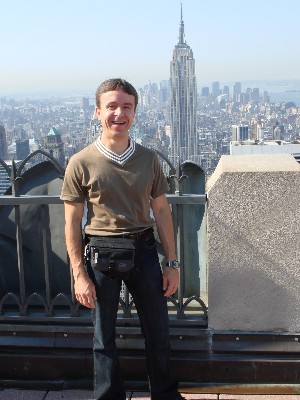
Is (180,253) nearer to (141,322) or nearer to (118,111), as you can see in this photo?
(141,322)

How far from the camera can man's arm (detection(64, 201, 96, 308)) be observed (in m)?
2.93

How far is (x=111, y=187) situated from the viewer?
2.87m

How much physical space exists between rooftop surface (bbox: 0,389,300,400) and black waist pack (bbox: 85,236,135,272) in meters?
1.15

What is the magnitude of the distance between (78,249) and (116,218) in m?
0.27

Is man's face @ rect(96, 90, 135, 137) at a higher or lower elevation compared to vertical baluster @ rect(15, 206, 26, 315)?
higher

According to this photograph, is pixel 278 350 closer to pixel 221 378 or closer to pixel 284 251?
pixel 221 378

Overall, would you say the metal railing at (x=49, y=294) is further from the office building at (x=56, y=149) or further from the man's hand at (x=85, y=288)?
the man's hand at (x=85, y=288)

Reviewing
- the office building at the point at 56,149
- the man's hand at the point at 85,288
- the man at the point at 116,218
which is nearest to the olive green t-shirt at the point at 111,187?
the man at the point at 116,218

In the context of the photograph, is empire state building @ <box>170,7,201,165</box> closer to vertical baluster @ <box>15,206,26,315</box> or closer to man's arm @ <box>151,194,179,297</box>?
vertical baluster @ <box>15,206,26,315</box>

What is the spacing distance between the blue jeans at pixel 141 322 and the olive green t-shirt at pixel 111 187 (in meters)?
0.19

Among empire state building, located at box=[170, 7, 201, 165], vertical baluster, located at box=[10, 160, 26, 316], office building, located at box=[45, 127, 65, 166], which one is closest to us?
vertical baluster, located at box=[10, 160, 26, 316]

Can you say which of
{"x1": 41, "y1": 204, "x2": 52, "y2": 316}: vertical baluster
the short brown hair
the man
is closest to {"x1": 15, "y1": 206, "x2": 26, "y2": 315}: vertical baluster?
{"x1": 41, "y1": 204, "x2": 52, "y2": 316}: vertical baluster

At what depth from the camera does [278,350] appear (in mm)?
3686

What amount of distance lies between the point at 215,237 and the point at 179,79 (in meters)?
179
